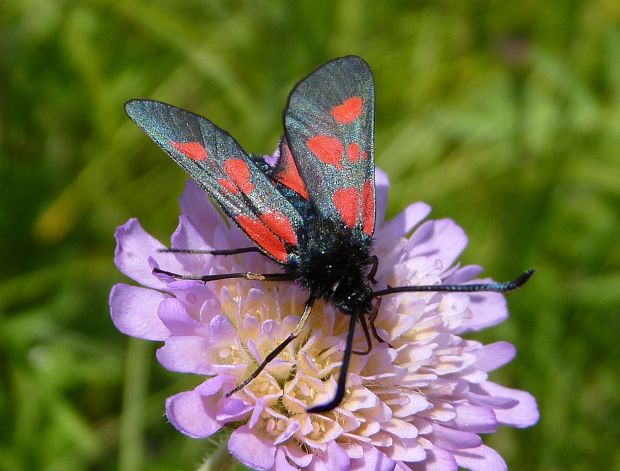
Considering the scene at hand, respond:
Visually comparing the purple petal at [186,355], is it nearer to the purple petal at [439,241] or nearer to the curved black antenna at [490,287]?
the curved black antenna at [490,287]

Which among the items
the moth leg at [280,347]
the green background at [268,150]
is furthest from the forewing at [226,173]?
the green background at [268,150]

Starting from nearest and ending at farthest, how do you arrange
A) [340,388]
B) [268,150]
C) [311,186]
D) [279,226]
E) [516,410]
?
[340,388] → [279,226] → [311,186] → [516,410] → [268,150]

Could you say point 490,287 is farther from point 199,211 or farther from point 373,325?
point 199,211

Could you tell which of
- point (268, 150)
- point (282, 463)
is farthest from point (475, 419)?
point (268, 150)

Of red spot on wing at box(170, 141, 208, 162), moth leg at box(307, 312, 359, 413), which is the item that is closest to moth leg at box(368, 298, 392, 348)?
moth leg at box(307, 312, 359, 413)

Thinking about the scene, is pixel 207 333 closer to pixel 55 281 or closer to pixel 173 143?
pixel 173 143

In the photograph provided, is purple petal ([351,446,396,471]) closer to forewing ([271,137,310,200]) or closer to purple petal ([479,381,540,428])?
purple petal ([479,381,540,428])
